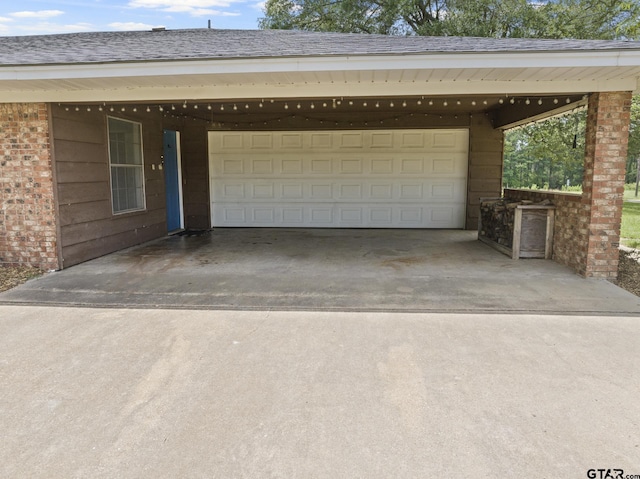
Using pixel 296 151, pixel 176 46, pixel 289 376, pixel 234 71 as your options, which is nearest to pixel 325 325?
pixel 289 376

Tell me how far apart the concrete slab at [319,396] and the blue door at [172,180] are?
5568 millimetres

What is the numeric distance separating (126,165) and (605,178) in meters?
7.03

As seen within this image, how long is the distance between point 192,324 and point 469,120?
7.69 metres

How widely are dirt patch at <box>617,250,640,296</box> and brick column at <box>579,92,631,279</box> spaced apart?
0.17 metres

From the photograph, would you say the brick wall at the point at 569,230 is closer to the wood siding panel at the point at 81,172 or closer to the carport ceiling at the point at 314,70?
the carport ceiling at the point at 314,70

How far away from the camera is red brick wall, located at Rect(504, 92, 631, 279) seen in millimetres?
5125

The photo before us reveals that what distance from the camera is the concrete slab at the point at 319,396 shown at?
2.03 meters

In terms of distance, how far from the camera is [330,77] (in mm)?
5082

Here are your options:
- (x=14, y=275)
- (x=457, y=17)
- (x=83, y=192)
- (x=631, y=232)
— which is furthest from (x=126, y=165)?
(x=631, y=232)

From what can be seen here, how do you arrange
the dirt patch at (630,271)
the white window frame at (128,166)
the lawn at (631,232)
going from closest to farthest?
the dirt patch at (630,271)
the white window frame at (128,166)
the lawn at (631,232)

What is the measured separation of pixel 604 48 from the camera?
14.2ft

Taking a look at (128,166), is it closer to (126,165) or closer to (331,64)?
(126,165)

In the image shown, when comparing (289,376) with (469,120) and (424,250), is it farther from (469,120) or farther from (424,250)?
(469,120)

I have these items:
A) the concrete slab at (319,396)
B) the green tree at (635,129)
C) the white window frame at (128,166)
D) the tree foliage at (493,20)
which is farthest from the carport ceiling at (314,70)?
the green tree at (635,129)
